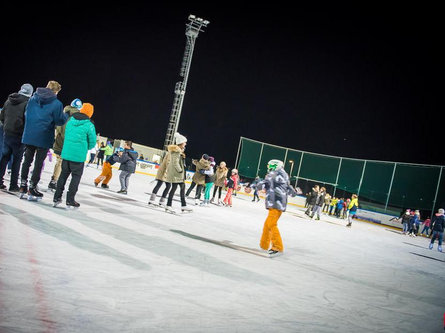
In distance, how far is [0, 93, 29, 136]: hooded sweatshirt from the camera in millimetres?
5805

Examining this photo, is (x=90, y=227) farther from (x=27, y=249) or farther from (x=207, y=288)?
(x=207, y=288)

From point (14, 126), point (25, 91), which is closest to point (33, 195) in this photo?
point (14, 126)

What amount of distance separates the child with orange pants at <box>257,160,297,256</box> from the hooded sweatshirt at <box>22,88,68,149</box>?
3137mm

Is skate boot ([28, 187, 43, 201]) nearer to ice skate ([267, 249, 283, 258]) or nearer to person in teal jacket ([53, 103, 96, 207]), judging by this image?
person in teal jacket ([53, 103, 96, 207])

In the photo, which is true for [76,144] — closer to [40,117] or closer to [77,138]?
[77,138]

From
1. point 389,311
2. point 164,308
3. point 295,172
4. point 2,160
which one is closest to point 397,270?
point 389,311

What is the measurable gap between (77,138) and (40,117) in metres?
0.61

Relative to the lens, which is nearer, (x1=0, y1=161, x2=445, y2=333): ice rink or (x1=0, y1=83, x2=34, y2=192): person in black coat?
(x1=0, y1=161, x2=445, y2=333): ice rink

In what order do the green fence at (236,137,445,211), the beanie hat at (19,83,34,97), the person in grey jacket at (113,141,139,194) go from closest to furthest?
the beanie hat at (19,83,34,97) < the person in grey jacket at (113,141,139,194) < the green fence at (236,137,445,211)

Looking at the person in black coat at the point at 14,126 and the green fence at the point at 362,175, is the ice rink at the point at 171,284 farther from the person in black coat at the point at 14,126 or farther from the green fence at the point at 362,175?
the green fence at the point at 362,175

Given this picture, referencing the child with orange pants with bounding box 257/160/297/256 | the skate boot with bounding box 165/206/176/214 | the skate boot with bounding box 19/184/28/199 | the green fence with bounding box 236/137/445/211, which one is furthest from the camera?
the green fence with bounding box 236/137/445/211

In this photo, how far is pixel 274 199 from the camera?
5.41 metres

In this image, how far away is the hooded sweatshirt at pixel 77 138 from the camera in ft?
18.1

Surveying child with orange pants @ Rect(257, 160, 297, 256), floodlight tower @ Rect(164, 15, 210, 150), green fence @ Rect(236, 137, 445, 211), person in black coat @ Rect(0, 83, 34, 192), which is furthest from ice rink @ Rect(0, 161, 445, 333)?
green fence @ Rect(236, 137, 445, 211)
